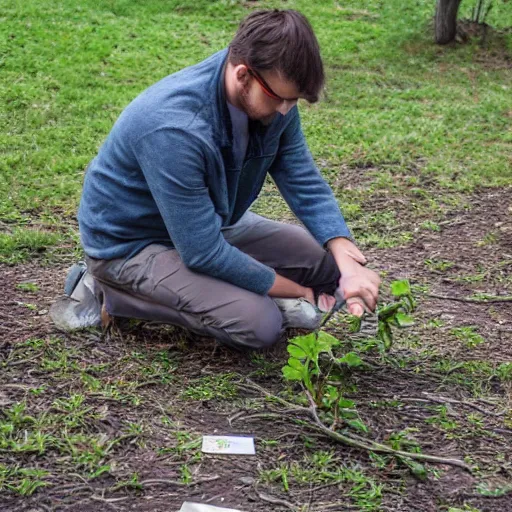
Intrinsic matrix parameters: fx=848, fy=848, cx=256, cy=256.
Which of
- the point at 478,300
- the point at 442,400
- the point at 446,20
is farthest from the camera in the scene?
the point at 446,20

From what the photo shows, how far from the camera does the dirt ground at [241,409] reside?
2439 mm

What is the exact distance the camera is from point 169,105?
2887 millimetres

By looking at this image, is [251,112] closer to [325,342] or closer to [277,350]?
[325,342]

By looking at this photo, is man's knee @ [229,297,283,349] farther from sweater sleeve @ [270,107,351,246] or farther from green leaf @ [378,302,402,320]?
green leaf @ [378,302,402,320]

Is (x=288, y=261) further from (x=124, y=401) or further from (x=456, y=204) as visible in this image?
(x=456, y=204)

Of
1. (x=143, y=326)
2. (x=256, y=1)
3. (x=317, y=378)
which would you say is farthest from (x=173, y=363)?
(x=256, y=1)

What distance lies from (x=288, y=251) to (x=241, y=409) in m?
0.87

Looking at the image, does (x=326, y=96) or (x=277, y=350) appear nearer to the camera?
(x=277, y=350)

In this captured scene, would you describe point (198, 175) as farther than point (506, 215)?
No

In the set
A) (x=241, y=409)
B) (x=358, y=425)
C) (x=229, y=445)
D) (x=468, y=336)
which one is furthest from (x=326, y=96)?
(x=229, y=445)

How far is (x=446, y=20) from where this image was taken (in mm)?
8203

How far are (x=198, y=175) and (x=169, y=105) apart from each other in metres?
0.26

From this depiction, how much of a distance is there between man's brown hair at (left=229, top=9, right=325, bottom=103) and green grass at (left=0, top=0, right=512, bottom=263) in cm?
183

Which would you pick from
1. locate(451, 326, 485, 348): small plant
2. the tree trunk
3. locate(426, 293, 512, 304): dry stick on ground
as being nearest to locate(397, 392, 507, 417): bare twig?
locate(451, 326, 485, 348): small plant
